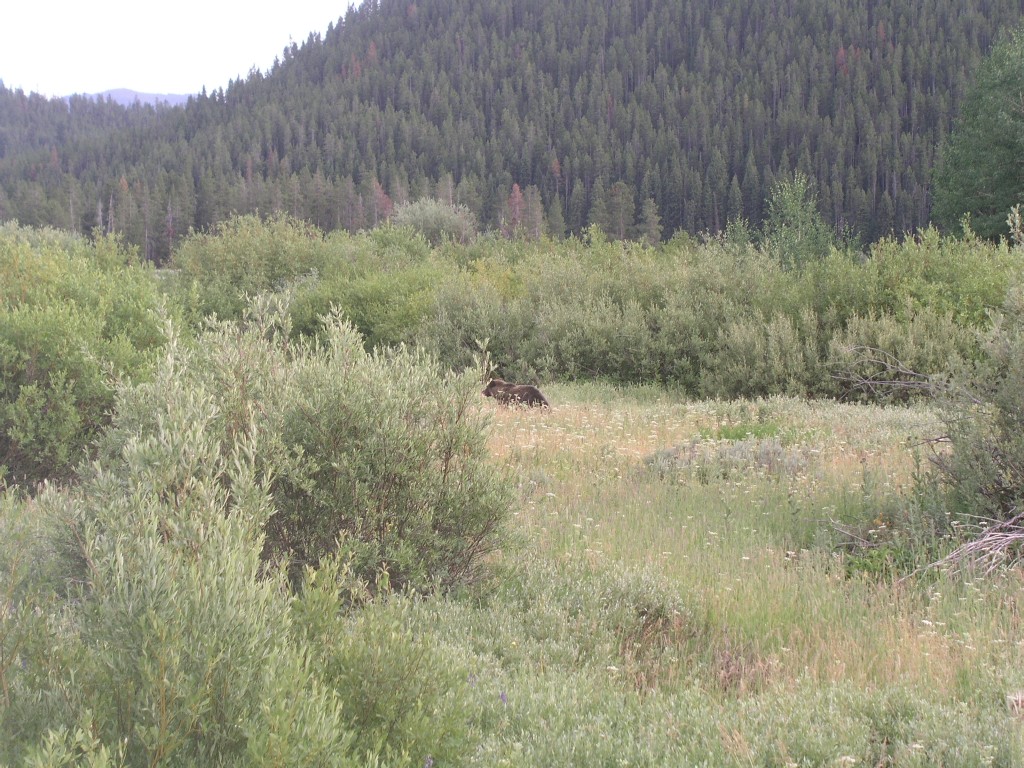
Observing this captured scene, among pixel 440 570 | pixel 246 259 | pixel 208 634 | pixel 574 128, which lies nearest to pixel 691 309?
pixel 440 570

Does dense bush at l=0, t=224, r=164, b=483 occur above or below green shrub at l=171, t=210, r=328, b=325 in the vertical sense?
above

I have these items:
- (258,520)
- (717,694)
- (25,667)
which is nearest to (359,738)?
(258,520)

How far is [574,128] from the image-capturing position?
397 feet

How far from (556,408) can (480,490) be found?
9.31 metres

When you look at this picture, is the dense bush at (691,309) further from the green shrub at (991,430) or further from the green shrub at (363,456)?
the green shrub at (363,456)

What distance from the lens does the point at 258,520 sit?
279 centimetres

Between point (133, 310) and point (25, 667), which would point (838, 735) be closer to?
point (25, 667)

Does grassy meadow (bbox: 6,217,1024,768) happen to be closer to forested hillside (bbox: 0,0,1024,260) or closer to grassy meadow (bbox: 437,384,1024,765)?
grassy meadow (bbox: 437,384,1024,765)

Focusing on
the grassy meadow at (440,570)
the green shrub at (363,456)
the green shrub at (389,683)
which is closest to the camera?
the grassy meadow at (440,570)

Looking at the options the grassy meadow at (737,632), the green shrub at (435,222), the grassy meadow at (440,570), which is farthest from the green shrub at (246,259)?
the grassy meadow at (737,632)

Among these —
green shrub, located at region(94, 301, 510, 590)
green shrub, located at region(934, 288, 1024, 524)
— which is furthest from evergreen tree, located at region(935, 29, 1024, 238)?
green shrub, located at region(94, 301, 510, 590)

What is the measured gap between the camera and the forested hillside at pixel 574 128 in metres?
96.2

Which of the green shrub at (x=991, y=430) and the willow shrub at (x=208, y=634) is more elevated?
the willow shrub at (x=208, y=634)

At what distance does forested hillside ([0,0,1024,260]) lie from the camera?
9625 cm
